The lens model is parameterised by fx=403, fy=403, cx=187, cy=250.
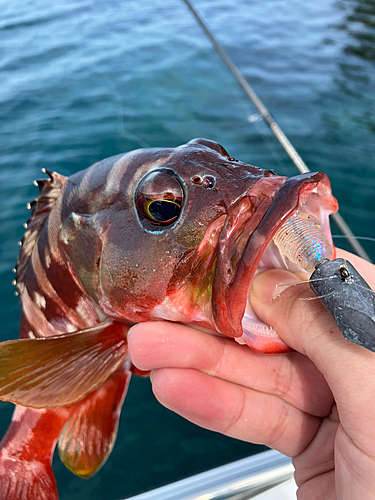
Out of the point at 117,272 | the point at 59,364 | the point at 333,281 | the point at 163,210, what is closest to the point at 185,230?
the point at 163,210

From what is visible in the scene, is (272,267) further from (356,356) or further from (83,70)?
(83,70)

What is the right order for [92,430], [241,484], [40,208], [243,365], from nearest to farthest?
[243,365], [241,484], [92,430], [40,208]

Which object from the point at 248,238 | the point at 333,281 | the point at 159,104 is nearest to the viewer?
the point at 333,281

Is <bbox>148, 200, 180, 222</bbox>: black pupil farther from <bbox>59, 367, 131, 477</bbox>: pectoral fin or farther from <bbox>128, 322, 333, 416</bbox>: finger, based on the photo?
Answer: <bbox>59, 367, 131, 477</bbox>: pectoral fin

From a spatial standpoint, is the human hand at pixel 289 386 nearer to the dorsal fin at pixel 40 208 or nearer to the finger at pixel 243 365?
the finger at pixel 243 365

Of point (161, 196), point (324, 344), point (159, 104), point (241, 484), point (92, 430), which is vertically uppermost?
point (161, 196)

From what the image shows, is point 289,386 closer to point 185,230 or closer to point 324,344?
point 324,344

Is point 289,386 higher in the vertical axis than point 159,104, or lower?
lower
